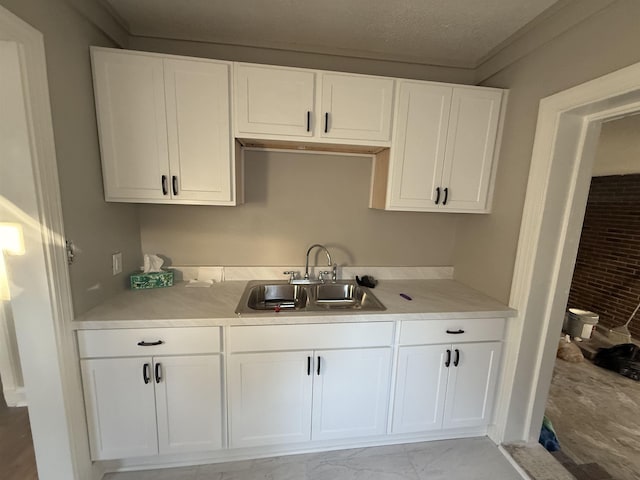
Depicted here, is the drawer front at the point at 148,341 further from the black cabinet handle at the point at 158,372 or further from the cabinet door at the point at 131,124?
the cabinet door at the point at 131,124

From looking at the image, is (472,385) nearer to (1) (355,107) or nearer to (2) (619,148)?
(1) (355,107)

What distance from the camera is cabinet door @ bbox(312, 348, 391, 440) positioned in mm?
1568

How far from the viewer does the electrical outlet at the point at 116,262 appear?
162cm

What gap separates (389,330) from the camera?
1581 mm

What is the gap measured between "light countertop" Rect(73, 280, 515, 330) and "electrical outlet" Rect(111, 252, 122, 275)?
0.15 meters

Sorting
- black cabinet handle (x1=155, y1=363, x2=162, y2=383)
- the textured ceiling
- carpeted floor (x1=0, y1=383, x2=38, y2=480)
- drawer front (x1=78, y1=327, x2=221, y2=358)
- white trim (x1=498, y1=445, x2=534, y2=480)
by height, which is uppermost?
the textured ceiling

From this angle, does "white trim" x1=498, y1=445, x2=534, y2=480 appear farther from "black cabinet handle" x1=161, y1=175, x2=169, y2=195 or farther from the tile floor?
"black cabinet handle" x1=161, y1=175, x2=169, y2=195

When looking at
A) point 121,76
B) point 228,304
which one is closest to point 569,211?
point 228,304

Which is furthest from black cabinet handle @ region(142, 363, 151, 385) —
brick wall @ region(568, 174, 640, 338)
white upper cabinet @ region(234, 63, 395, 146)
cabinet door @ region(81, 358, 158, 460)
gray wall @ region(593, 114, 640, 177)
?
brick wall @ region(568, 174, 640, 338)

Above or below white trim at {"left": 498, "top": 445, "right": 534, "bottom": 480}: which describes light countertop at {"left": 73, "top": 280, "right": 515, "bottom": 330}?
above

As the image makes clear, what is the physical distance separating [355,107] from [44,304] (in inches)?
74.0

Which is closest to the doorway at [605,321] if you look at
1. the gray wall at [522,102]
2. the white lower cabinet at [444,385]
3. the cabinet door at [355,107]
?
the white lower cabinet at [444,385]

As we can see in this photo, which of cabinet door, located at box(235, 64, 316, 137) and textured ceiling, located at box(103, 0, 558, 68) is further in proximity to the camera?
cabinet door, located at box(235, 64, 316, 137)

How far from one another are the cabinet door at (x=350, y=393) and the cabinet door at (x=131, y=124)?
4.66ft
